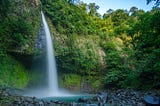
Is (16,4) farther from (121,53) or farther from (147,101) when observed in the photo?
(147,101)

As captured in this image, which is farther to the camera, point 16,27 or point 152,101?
point 16,27

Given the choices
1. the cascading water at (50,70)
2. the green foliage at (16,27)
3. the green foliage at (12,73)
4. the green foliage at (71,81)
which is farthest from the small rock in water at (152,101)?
the green foliage at (71,81)

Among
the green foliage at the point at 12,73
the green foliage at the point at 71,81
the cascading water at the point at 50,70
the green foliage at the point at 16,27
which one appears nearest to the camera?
the green foliage at the point at 12,73

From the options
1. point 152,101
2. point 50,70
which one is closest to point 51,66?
point 50,70

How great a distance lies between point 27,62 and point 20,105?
13851 mm

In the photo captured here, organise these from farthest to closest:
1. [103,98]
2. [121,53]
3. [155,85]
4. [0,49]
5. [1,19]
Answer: [121,53], [1,19], [0,49], [155,85], [103,98]

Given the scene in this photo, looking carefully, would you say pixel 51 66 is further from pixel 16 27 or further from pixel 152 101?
pixel 152 101

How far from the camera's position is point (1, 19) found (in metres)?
20.2

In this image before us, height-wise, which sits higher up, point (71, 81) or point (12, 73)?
point (71, 81)

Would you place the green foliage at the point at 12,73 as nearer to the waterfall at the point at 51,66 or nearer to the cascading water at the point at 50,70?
the cascading water at the point at 50,70

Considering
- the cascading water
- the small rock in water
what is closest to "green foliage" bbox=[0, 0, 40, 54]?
the cascading water

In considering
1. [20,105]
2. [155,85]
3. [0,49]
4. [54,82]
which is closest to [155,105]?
[20,105]

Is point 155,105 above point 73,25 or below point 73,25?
below

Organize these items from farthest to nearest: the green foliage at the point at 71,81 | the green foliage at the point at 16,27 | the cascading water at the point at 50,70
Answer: the green foliage at the point at 71,81 < the cascading water at the point at 50,70 < the green foliage at the point at 16,27
